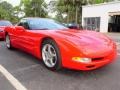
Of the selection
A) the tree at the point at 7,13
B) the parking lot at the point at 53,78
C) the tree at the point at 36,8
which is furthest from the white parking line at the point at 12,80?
the tree at the point at 36,8

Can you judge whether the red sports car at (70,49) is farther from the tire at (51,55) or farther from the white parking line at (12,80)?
the white parking line at (12,80)

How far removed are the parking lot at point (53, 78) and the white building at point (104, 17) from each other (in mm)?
20605

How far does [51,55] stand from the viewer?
4691mm

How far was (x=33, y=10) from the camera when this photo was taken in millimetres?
61531

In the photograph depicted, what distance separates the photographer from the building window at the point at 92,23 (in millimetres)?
26969

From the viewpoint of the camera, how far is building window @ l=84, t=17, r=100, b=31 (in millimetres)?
26969

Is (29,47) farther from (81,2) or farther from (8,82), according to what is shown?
(81,2)

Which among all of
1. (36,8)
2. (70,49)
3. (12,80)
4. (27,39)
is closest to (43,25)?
(27,39)

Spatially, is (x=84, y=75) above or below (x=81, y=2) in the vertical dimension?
below

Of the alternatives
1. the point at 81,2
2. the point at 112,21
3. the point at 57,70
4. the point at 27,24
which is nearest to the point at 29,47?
the point at 27,24

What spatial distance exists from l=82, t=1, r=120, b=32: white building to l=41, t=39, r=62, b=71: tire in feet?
67.6

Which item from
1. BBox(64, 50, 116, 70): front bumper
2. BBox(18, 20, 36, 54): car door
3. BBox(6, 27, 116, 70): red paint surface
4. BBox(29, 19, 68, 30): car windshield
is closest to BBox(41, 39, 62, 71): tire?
BBox(6, 27, 116, 70): red paint surface

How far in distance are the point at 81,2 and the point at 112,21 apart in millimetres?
9938

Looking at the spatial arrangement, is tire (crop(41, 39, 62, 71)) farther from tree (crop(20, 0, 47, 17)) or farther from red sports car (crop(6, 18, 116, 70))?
tree (crop(20, 0, 47, 17))
